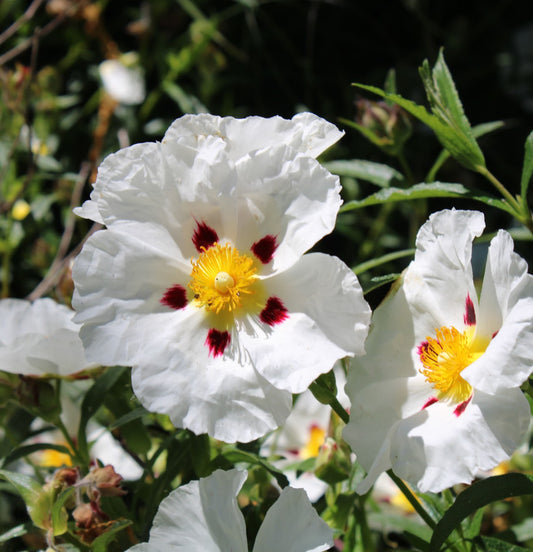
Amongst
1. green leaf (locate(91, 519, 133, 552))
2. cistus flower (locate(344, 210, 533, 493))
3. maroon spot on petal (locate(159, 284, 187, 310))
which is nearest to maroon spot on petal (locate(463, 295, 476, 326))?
cistus flower (locate(344, 210, 533, 493))

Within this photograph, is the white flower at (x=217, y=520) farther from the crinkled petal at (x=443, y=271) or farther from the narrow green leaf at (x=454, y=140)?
the narrow green leaf at (x=454, y=140)

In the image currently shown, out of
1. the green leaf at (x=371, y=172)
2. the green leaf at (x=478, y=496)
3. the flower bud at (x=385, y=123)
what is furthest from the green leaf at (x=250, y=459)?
the flower bud at (x=385, y=123)

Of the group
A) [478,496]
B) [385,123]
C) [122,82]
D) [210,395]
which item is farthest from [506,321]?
[122,82]

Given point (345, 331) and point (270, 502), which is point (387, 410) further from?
point (270, 502)

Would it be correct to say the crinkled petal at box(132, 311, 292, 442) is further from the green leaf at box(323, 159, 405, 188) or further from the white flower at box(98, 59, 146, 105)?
the white flower at box(98, 59, 146, 105)

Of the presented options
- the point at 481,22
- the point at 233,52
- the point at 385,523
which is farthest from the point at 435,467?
the point at 481,22

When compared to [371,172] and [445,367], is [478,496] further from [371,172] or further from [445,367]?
[371,172]
